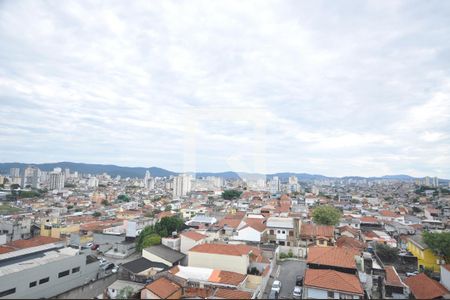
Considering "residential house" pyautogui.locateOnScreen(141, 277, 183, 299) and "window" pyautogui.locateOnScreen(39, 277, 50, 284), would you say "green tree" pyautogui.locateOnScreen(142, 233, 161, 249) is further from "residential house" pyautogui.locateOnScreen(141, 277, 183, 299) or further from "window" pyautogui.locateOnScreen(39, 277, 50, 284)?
"residential house" pyautogui.locateOnScreen(141, 277, 183, 299)

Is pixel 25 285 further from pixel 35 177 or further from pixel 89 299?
pixel 35 177

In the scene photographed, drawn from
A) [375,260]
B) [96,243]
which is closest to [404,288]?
[375,260]

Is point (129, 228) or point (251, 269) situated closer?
point (251, 269)

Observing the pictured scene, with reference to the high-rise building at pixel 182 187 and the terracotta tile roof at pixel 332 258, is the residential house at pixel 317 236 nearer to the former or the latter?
the terracotta tile roof at pixel 332 258

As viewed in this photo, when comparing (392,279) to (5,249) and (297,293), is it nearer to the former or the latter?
(297,293)

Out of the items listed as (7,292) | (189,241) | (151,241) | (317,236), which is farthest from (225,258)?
(7,292)

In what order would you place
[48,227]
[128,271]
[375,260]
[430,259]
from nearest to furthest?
[128,271]
[375,260]
[430,259]
[48,227]
